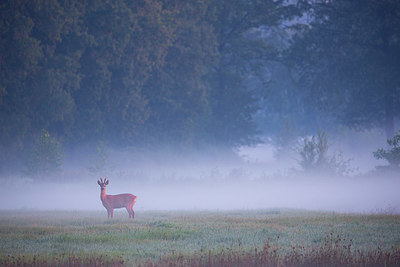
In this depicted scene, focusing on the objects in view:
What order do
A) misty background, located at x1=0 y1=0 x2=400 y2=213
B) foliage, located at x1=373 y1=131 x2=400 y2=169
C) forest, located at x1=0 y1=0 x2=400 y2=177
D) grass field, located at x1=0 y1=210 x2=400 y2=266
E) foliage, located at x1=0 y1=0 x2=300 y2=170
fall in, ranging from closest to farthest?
grass field, located at x1=0 y1=210 x2=400 y2=266 < foliage, located at x1=373 y1=131 x2=400 y2=169 < misty background, located at x1=0 y1=0 x2=400 y2=213 < foliage, located at x1=0 y1=0 x2=300 y2=170 < forest, located at x1=0 y1=0 x2=400 y2=177

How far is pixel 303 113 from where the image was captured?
82.8 meters

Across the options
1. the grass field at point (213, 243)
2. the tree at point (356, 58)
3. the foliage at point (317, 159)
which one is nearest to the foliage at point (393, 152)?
the foliage at point (317, 159)

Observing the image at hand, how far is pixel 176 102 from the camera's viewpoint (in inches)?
2002

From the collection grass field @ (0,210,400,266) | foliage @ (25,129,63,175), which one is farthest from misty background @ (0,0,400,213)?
grass field @ (0,210,400,266)

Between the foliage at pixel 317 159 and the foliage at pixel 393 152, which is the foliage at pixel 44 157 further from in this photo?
the foliage at pixel 393 152

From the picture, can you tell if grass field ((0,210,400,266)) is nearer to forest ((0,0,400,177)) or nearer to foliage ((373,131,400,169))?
foliage ((373,131,400,169))

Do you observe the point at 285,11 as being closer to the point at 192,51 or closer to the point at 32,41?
the point at 192,51

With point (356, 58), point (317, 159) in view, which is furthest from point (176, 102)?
point (317, 159)

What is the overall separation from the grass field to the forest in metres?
20.2

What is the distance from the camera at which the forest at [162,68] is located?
38.6 metres

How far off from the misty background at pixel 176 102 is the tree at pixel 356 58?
13 cm

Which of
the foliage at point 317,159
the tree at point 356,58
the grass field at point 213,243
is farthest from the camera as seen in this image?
the tree at point 356,58

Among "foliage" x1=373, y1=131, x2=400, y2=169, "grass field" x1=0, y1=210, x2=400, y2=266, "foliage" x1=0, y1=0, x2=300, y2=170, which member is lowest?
"grass field" x1=0, y1=210, x2=400, y2=266

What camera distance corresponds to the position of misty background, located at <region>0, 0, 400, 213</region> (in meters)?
32.8
